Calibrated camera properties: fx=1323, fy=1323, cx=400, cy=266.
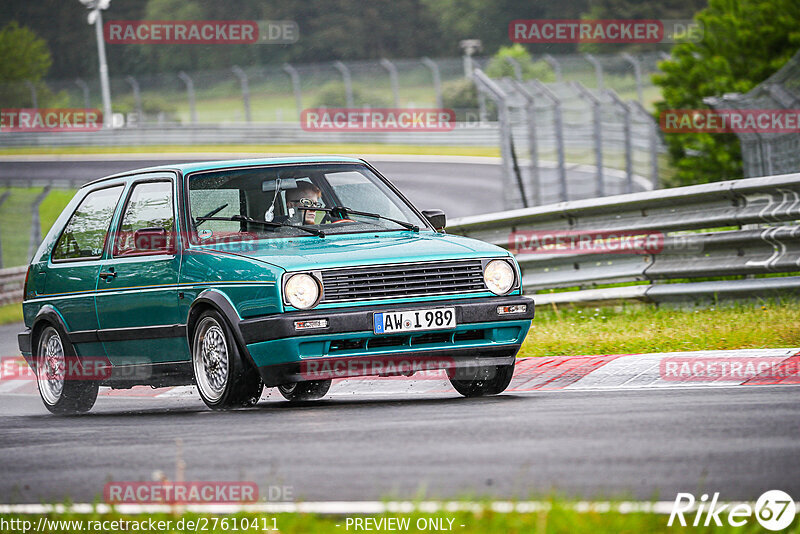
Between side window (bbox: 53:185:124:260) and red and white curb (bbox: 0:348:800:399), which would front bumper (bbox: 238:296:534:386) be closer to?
red and white curb (bbox: 0:348:800:399)

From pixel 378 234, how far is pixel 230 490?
399 centimetres

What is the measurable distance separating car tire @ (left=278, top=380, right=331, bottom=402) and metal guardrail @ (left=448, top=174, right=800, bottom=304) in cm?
308

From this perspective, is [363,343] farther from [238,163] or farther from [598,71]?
[598,71]

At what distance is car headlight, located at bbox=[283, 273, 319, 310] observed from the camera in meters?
7.64

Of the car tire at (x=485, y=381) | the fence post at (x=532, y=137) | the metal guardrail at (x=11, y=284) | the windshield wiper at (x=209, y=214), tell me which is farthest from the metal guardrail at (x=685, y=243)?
the metal guardrail at (x=11, y=284)

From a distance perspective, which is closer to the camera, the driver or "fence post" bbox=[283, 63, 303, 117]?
the driver

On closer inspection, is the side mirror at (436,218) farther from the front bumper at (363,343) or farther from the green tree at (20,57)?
the green tree at (20,57)

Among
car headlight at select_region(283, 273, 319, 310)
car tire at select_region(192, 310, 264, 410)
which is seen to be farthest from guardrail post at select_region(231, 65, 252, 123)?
car headlight at select_region(283, 273, 319, 310)

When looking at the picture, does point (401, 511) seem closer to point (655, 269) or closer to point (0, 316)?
point (655, 269)

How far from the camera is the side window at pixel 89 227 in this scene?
372 inches

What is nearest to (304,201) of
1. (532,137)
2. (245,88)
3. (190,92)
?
(532,137)

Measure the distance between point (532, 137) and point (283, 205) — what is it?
11201 millimetres

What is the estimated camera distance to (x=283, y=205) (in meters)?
8.94

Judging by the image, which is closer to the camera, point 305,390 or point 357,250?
point 357,250
